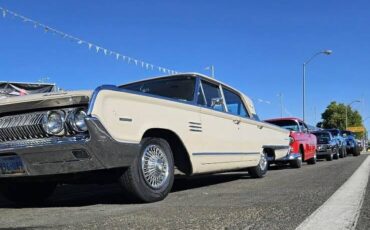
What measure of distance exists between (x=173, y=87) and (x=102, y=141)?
8.75 feet

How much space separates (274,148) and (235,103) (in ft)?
7.35

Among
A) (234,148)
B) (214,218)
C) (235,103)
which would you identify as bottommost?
(214,218)

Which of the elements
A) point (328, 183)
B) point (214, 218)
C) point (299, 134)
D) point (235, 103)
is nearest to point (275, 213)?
point (214, 218)

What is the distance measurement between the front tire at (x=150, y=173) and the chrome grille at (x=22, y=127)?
1087 mm

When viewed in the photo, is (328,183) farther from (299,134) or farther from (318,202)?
(299,134)

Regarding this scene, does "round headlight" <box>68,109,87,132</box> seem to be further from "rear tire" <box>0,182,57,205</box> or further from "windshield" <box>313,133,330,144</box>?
"windshield" <box>313,133,330,144</box>

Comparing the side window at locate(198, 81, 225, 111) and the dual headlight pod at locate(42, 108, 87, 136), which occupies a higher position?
the side window at locate(198, 81, 225, 111)

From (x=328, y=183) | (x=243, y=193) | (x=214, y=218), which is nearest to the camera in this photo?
(x=214, y=218)

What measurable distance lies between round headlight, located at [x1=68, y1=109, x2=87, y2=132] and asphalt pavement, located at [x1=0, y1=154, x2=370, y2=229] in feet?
3.04

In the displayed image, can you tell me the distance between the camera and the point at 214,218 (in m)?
5.15

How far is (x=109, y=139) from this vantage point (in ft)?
19.5

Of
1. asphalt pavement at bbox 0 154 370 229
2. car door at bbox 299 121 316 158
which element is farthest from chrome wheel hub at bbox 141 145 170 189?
car door at bbox 299 121 316 158

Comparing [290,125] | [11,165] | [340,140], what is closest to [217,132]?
[11,165]

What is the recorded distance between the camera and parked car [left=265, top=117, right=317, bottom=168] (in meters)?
16.4
